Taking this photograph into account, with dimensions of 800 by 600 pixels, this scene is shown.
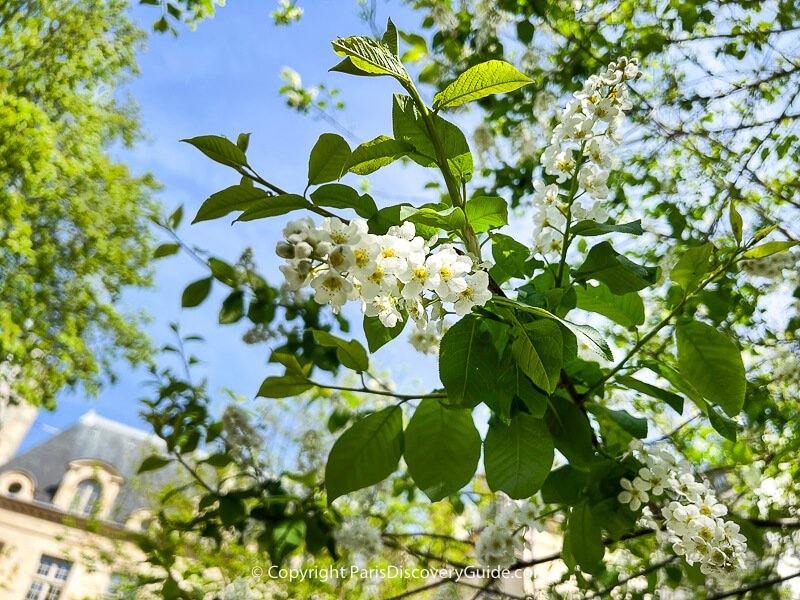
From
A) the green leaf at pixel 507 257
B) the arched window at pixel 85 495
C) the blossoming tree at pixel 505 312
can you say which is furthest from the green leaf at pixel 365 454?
the arched window at pixel 85 495

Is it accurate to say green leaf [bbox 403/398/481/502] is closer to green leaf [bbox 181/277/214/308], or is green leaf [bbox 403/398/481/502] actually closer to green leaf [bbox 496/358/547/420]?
green leaf [bbox 496/358/547/420]

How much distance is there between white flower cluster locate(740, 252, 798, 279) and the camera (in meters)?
1.33

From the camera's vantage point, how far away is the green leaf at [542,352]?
20.0 inches

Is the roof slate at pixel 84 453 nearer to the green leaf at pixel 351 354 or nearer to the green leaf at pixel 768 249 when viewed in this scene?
the green leaf at pixel 351 354

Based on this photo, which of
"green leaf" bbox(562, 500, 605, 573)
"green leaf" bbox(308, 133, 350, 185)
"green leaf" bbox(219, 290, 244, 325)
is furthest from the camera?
"green leaf" bbox(219, 290, 244, 325)

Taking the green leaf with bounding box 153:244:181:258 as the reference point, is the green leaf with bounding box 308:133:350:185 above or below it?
below

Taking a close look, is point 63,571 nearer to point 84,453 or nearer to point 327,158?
point 84,453

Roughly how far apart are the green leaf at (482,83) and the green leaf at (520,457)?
380 millimetres

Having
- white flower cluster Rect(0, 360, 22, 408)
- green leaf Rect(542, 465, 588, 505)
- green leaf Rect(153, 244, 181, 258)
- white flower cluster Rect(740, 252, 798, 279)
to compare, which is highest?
white flower cluster Rect(0, 360, 22, 408)

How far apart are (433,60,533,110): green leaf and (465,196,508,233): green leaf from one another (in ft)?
0.37

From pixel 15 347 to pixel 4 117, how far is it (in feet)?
8.31

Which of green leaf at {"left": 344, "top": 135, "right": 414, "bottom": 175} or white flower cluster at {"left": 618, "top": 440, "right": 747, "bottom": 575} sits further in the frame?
white flower cluster at {"left": 618, "top": 440, "right": 747, "bottom": 575}

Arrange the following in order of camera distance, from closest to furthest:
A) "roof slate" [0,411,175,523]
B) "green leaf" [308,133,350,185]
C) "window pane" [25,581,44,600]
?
"green leaf" [308,133,350,185] → "window pane" [25,581,44,600] → "roof slate" [0,411,175,523]

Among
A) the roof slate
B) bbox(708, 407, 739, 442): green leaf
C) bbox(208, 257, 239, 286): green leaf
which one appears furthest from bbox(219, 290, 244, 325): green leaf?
the roof slate
